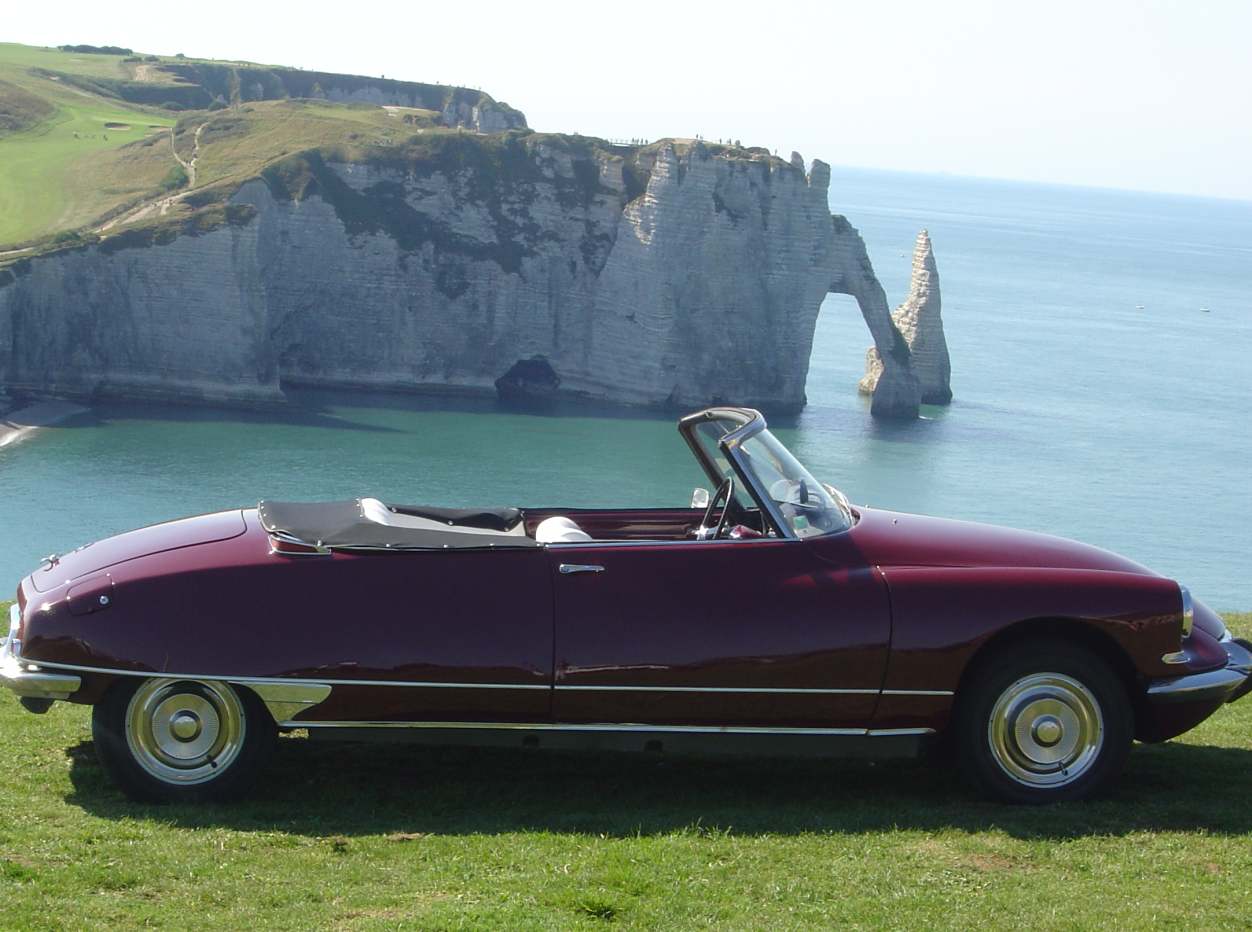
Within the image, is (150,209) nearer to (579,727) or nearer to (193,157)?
(193,157)

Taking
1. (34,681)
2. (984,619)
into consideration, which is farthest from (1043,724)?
(34,681)

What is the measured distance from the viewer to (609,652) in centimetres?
554

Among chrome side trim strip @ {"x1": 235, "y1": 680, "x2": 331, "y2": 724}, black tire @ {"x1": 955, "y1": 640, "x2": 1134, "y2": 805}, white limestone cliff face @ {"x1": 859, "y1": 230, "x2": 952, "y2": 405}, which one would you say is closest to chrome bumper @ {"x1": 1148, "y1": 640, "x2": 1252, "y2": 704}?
black tire @ {"x1": 955, "y1": 640, "x2": 1134, "y2": 805}

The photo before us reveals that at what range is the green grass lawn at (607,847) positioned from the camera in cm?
438

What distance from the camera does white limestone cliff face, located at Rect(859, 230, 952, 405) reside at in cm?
7712

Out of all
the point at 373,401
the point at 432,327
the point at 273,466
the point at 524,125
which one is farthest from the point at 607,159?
the point at 524,125

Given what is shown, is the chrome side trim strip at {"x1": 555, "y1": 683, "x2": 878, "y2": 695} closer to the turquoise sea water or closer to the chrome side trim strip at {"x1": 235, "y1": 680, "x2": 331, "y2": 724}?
the chrome side trim strip at {"x1": 235, "y1": 680, "x2": 331, "y2": 724}

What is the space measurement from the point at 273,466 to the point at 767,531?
171 feet

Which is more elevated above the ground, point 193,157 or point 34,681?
point 193,157

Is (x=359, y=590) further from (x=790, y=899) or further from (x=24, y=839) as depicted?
(x=790, y=899)

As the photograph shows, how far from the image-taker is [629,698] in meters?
5.56

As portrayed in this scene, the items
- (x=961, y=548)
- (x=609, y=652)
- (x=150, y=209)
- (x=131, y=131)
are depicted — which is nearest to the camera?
(x=609, y=652)

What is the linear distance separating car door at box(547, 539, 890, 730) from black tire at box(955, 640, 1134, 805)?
0.53m

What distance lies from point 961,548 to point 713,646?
143 cm
